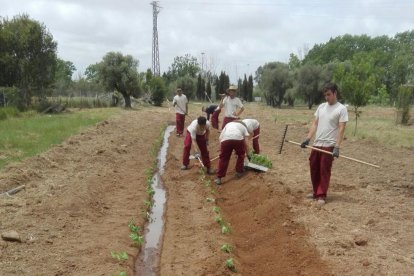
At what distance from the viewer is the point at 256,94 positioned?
79.2 metres

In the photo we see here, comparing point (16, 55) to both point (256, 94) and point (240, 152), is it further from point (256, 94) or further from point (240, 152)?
point (256, 94)

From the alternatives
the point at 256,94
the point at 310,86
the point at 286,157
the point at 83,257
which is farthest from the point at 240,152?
the point at 256,94

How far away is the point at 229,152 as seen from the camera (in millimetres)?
9977

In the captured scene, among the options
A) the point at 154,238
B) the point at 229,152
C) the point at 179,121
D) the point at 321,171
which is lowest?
the point at 154,238

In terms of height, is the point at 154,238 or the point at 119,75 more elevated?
the point at 119,75

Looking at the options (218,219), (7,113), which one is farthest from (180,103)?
(7,113)

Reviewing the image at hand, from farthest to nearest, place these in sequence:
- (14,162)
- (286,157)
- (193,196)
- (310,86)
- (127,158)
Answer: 1. (310,86)
2. (127,158)
3. (286,157)
4. (14,162)
5. (193,196)

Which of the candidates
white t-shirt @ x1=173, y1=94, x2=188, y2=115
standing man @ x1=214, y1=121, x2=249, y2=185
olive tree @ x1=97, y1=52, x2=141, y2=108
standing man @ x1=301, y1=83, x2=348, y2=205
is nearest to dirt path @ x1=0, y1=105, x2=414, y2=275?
standing man @ x1=301, y1=83, x2=348, y2=205

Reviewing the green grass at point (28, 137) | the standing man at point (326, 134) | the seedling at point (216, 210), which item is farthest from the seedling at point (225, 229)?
the green grass at point (28, 137)

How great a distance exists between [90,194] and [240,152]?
348 centimetres

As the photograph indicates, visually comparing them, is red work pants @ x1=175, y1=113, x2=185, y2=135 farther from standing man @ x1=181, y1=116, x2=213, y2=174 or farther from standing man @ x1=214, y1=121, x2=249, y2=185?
standing man @ x1=214, y1=121, x2=249, y2=185

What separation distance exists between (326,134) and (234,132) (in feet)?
8.83

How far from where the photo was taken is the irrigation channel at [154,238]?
6.34 meters

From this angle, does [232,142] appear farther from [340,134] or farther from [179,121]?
[179,121]
